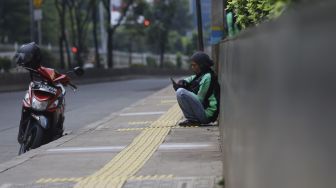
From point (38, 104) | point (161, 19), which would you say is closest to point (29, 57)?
point (38, 104)

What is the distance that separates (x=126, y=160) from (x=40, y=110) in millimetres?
1989

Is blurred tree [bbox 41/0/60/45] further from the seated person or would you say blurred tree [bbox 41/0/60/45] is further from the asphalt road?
the seated person

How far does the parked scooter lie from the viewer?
877 cm

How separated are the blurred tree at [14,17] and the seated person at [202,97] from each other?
54553mm

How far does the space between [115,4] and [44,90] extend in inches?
2271

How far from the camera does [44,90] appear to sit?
891cm

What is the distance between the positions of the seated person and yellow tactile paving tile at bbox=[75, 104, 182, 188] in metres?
0.45

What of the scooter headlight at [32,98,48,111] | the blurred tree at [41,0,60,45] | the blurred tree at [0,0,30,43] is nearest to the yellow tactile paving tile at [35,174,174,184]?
the scooter headlight at [32,98,48,111]

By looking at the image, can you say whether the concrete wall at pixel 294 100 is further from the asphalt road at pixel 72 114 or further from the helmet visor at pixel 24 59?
the asphalt road at pixel 72 114

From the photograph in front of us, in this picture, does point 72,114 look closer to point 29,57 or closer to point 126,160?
point 29,57

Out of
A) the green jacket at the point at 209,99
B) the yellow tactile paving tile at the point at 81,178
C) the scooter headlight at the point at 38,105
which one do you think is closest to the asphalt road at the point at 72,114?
the scooter headlight at the point at 38,105

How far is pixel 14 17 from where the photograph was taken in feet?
208

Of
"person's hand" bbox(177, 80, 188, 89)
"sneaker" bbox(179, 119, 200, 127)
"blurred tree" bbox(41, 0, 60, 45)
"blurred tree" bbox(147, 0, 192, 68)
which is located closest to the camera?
"sneaker" bbox(179, 119, 200, 127)

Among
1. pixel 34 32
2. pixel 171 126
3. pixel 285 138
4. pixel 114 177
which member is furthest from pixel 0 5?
pixel 285 138
